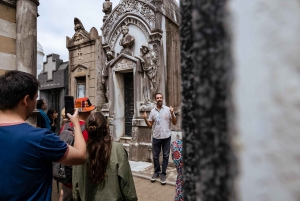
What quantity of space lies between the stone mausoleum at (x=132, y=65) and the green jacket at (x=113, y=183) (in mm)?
3076

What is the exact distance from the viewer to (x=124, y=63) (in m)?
6.55

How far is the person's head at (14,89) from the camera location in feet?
3.91

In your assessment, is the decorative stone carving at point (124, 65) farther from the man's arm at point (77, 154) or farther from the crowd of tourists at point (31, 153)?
the man's arm at point (77, 154)

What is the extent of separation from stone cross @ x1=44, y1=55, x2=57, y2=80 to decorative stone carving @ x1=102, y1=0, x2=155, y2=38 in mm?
3821

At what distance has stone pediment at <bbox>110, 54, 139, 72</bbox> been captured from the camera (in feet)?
20.6

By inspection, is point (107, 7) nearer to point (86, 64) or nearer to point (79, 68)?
point (86, 64)

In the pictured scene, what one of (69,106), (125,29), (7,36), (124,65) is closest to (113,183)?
(69,106)

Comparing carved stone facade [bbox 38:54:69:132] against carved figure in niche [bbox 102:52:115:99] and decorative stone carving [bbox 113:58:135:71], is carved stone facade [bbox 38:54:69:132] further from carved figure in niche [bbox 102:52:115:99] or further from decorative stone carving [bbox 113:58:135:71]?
decorative stone carving [bbox 113:58:135:71]

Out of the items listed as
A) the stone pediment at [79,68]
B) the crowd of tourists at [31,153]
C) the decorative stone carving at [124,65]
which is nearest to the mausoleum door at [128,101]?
the decorative stone carving at [124,65]

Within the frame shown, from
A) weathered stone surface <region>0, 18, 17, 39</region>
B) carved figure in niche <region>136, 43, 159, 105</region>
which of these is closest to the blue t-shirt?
weathered stone surface <region>0, 18, 17, 39</region>

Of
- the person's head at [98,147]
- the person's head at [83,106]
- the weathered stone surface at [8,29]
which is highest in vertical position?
the weathered stone surface at [8,29]

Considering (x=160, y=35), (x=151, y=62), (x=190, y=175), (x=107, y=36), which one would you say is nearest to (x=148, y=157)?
(x=151, y=62)

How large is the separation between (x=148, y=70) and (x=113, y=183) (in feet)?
14.9

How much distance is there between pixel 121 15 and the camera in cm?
683
